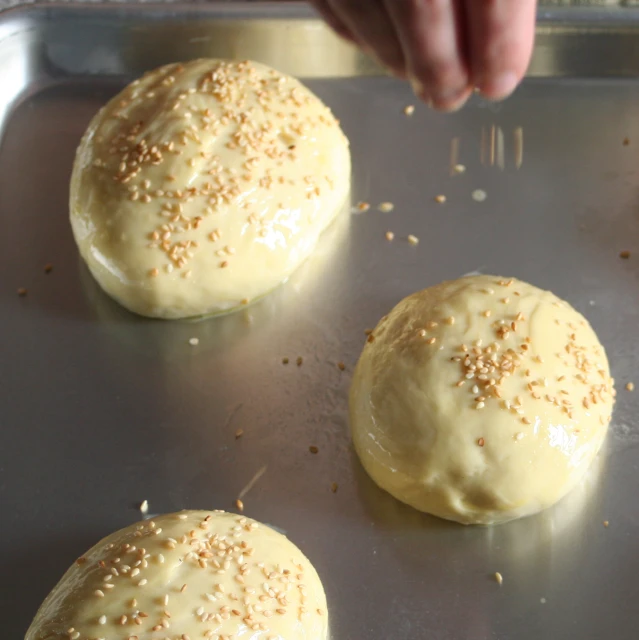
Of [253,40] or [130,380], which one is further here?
[253,40]

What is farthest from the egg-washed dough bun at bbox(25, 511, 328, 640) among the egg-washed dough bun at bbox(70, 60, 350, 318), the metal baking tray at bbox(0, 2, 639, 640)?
the egg-washed dough bun at bbox(70, 60, 350, 318)

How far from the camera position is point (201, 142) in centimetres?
169

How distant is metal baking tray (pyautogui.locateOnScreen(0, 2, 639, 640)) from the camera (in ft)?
4.76

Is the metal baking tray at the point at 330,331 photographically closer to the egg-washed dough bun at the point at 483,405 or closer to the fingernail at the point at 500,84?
the egg-washed dough bun at the point at 483,405

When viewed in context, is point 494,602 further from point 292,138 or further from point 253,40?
point 253,40

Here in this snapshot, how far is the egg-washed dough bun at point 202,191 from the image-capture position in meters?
1.64

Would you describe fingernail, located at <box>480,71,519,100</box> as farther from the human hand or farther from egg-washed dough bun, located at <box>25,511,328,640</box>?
egg-washed dough bun, located at <box>25,511,328,640</box>

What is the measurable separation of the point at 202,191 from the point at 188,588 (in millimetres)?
762

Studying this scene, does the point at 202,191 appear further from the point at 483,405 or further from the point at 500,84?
the point at 500,84

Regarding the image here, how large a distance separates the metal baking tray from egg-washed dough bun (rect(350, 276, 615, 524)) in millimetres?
97

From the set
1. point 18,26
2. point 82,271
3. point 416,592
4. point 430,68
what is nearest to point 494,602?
point 416,592

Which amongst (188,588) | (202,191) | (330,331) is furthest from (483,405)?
(202,191)

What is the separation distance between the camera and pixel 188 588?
4.11ft

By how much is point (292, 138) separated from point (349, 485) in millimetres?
717
